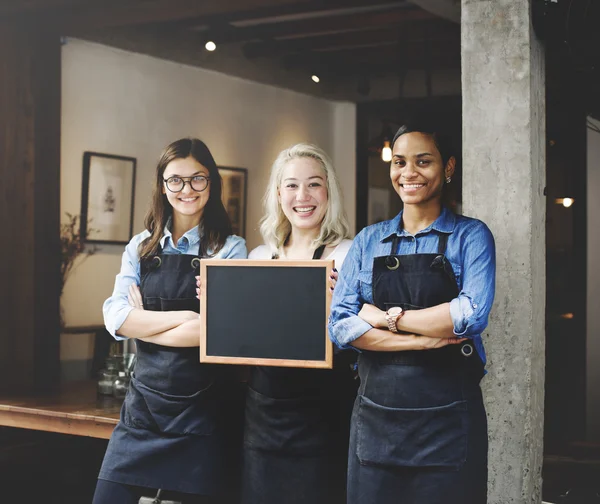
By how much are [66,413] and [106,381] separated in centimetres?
41

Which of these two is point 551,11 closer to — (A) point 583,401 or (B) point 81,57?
(B) point 81,57

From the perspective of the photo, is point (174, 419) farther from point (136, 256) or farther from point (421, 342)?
point (421, 342)

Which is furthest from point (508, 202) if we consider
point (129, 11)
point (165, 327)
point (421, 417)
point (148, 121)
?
point (148, 121)

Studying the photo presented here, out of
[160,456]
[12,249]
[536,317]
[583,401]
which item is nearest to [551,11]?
[536,317]

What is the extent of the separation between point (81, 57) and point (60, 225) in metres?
1.31

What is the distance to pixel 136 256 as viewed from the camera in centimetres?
350

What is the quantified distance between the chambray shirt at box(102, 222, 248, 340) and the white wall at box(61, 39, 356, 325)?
3.19 meters

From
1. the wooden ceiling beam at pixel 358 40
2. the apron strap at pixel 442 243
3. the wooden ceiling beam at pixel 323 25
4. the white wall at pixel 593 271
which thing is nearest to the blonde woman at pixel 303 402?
the apron strap at pixel 442 243

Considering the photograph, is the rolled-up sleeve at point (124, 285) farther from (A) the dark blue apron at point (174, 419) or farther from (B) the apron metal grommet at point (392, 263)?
(B) the apron metal grommet at point (392, 263)

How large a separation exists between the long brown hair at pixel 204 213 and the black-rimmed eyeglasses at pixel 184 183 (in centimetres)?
5

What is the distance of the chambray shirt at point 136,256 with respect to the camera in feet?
11.2

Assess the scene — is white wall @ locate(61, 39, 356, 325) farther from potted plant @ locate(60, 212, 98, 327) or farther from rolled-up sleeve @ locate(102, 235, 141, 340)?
rolled-up sleeve @ locate(102, 235, 141, 340)

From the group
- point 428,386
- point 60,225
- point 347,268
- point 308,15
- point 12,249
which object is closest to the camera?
point 428,386

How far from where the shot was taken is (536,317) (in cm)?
335
